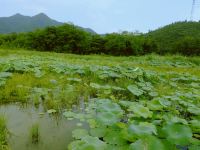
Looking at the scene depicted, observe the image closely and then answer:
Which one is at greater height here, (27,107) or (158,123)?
(158,123)

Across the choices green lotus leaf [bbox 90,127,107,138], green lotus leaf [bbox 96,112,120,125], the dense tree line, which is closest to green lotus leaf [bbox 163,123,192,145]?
green lotus leaf [bbox 96,112,120,125]

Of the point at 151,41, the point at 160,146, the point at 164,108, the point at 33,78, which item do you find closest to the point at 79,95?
the point at 33,78

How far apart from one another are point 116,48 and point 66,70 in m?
29.2

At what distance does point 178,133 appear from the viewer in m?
2.47

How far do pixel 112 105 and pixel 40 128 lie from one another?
100cm

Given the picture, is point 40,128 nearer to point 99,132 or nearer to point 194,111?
point 99,132

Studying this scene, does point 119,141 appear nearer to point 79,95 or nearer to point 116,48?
point 79,95

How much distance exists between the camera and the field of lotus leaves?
8.00 ft

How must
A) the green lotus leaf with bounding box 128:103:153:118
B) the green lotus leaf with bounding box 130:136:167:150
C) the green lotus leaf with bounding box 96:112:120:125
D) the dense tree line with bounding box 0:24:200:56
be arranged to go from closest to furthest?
the green lotus leaf with bounding box 130:136:167:150 < the green lotus leaf with bounding box 96:112:120:125 < the green lotus leaf with bounding box 128:103:153:118 < the dense tree line with bounding box 0:24:200:56

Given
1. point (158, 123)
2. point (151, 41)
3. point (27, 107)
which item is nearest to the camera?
point (158, 123)

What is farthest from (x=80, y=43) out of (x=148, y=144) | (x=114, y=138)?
(x=148, y=144)

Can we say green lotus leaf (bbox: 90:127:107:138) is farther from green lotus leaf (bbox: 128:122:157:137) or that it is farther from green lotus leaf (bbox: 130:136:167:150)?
green lotus leaf (bbox: 130:136:167:150)

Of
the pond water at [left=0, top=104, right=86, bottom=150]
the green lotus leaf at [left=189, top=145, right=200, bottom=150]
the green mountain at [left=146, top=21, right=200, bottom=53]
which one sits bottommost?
the pond water at [left=0, top=104, right=86, bottom=150]

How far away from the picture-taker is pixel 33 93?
4.95 metres
